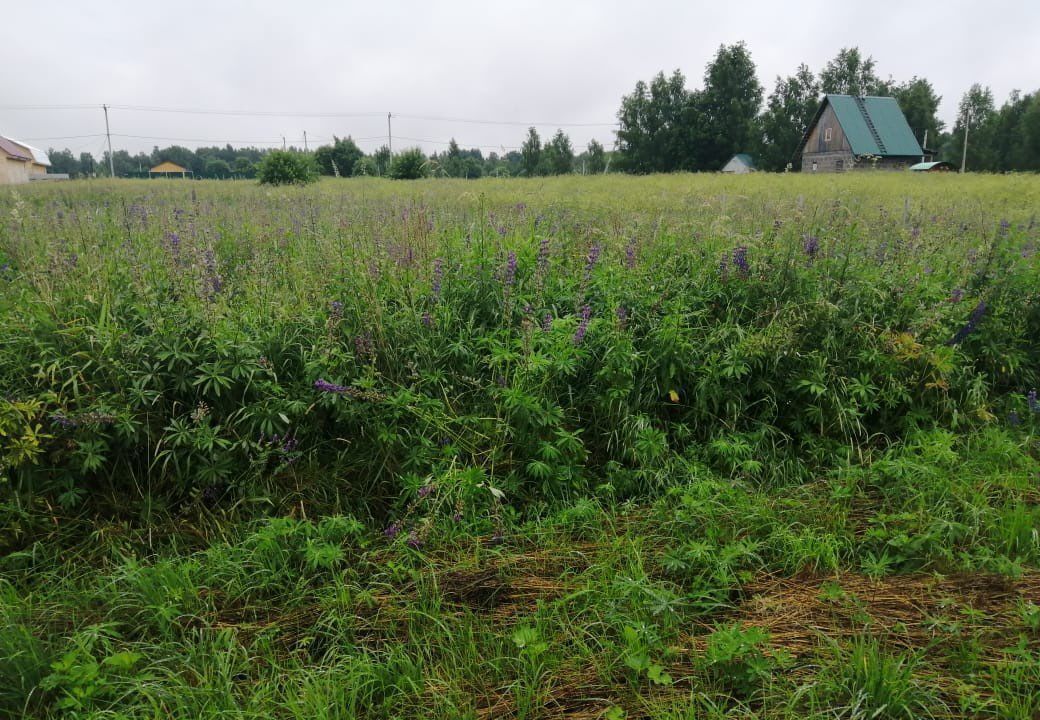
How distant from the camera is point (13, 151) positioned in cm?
4866

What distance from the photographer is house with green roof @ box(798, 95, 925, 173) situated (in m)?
40.1

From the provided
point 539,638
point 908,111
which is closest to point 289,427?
point 539,638

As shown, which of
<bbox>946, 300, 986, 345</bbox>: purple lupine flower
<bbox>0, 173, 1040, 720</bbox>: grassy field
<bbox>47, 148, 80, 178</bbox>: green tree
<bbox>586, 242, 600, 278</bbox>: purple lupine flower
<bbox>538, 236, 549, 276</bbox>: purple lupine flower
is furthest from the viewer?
A: <bbox>47, 148, 80, 178</bbox>: green tree

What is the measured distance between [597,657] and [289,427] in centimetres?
196

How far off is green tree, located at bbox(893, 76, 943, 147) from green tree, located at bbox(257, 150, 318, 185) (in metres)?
62.3

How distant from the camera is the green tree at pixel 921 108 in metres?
60.0

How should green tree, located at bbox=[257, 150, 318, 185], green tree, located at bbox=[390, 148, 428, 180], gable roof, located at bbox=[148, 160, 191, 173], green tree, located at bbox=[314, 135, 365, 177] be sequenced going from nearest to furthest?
green tree, located at bbox=[257, 150, 318, 185] < green tree, located at bbox=[390, 148, 428, 180] < gable roof, located at bbox=[148, 160, 191, 173] < green tree, located at bbox=[314, 135, 365, 177]

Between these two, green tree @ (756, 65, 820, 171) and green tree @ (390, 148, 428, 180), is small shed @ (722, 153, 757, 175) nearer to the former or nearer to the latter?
green tree @ (756, 65, 820, 171)

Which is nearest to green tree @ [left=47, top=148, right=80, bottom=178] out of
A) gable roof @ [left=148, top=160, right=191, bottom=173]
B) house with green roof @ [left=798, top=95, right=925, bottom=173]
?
gable roof @ [left=148, top=160, right=191, bottom=173]

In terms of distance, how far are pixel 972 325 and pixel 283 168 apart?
23.3m

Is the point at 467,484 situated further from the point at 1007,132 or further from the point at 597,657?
the point at 1007,132

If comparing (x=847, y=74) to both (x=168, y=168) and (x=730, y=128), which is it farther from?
(x=168, y=168)

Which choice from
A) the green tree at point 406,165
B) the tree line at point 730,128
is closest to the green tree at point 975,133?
the tree line at point 730,128

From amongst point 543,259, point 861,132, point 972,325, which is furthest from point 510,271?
point 861,132
